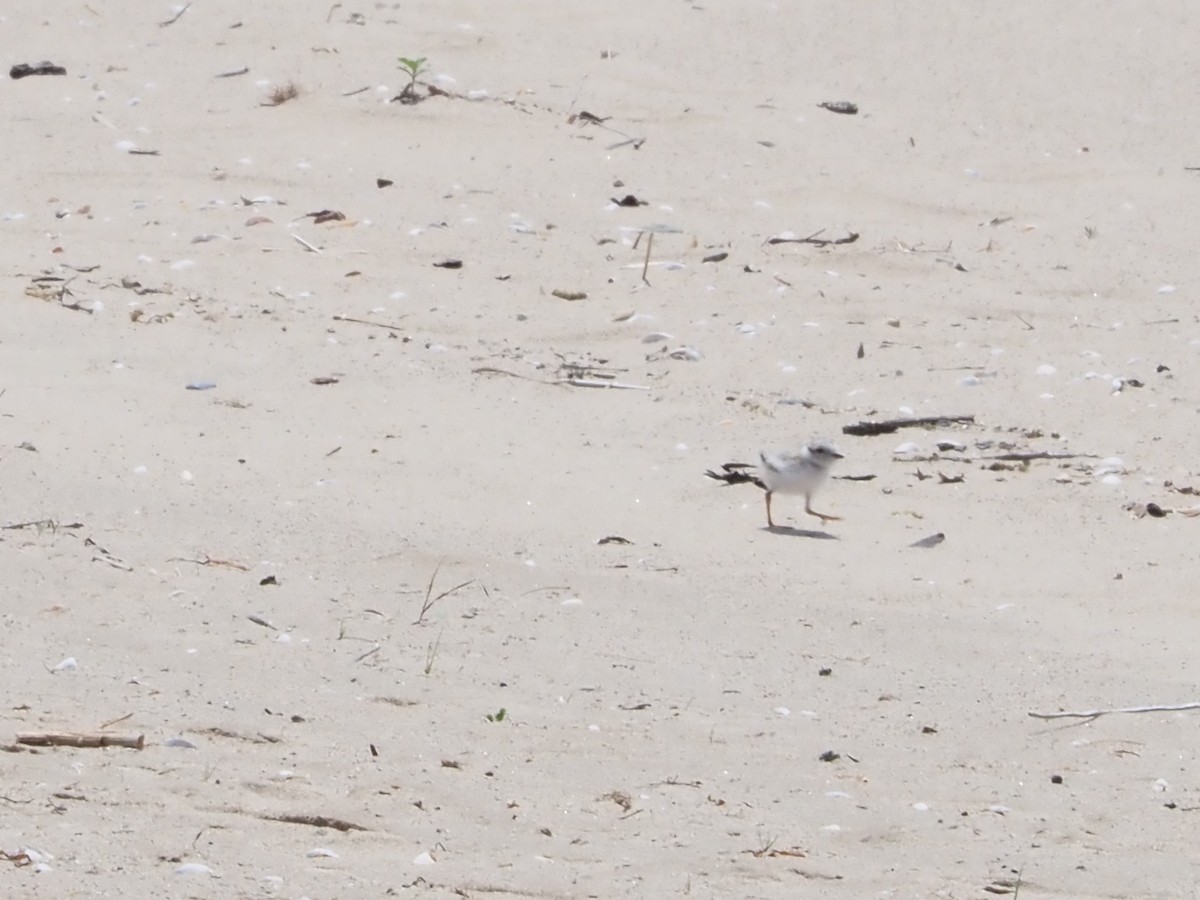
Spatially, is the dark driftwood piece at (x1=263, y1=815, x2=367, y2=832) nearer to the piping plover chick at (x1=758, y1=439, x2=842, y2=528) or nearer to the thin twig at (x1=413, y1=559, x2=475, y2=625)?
the thin twig at (x1=413, y1=559, x2=475, y2=625)

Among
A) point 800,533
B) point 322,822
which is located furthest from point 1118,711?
point 322,822

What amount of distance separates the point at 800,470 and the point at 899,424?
108cm

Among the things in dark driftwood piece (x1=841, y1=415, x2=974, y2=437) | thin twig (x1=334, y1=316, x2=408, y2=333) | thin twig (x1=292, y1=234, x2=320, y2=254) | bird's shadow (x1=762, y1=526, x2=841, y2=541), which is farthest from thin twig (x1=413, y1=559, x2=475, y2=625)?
thin twig (x1=292, y1=234, x2=320, y2=254)

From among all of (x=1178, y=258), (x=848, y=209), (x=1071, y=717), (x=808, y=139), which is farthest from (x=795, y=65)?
(x=1071, y=717)

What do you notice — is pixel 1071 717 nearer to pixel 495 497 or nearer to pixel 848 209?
pixel 495 497

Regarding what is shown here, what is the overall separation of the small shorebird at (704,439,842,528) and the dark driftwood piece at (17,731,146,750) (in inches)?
116

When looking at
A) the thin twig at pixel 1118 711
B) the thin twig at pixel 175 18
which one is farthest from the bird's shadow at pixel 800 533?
the thin twig at pixel 175 18

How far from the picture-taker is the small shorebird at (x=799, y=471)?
650 centimetres

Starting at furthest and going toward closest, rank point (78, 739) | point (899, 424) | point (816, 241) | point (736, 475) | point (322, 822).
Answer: point (816, 241), point (899, 424), point (736, 475), point (78, 739), point (322, 822)

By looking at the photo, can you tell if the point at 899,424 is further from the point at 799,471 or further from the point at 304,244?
the point at 304,244

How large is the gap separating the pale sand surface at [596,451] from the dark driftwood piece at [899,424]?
0.20 feet

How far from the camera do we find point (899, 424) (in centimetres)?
746

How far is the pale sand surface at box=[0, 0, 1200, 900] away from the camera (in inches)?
162

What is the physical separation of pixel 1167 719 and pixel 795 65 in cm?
785
